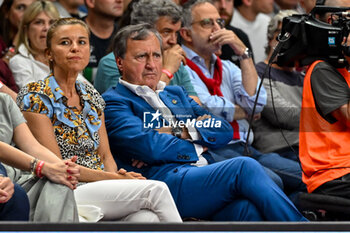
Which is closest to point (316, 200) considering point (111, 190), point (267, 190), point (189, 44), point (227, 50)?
point (267, 190)

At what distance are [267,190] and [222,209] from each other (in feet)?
0.83

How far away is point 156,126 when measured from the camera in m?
3.29

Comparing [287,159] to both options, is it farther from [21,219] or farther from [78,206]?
[21,219]

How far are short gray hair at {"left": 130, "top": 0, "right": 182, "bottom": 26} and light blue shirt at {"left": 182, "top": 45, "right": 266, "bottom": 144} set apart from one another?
0.24 m

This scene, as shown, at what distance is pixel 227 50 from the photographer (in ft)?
15.0

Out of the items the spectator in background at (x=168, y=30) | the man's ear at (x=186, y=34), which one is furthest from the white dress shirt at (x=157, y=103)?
the man's ear at (x=186, y=34)

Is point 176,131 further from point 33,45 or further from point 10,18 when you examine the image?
point 10,18

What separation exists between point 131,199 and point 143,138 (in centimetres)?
42

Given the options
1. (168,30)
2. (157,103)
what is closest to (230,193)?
(157,103)

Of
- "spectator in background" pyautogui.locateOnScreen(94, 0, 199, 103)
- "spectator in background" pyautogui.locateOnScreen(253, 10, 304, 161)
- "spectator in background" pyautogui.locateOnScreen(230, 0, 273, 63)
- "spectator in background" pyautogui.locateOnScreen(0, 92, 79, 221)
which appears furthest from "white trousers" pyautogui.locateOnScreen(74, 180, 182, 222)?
"spectator in background" pyautogui.locateOnScreen(230, 0, 273, 63)

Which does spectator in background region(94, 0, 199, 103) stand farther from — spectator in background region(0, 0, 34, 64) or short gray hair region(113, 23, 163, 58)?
spectator in background region(0, 0, 34, 64)

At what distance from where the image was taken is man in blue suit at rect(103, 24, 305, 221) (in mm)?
2980

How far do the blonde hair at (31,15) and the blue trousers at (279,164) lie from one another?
1202mm

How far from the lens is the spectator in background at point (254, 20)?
5.22m
